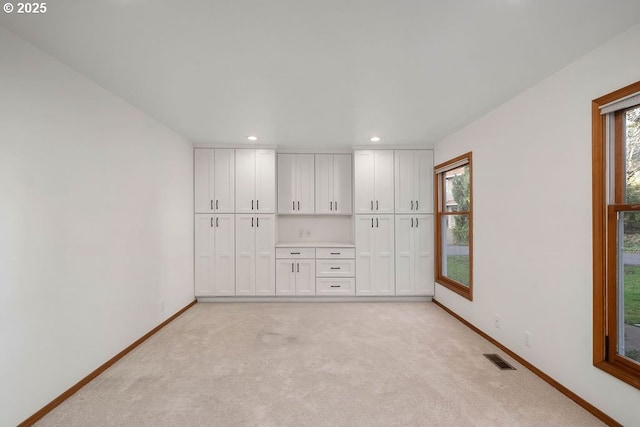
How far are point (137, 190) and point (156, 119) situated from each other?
941 mm

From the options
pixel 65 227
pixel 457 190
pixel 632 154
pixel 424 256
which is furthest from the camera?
pixel 424 256

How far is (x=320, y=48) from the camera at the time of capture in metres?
1.79

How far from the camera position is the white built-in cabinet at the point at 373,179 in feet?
14.3

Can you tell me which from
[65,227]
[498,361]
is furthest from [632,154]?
[65,227]

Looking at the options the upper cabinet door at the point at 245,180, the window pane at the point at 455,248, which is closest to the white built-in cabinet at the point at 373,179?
the window pane at the point at 455,248

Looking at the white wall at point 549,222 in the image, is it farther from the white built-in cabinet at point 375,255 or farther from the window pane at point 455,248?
the white built-in cabinet at point 375,255

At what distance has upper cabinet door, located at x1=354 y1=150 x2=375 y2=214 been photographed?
436cm

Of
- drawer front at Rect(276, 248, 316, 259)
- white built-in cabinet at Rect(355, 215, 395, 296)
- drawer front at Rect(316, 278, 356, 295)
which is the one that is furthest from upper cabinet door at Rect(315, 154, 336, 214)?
drawer front at Rect(316, 278, 356, 295)

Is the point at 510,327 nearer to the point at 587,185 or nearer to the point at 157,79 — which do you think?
the point at 587,185

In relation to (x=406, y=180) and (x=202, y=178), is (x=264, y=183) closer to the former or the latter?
(x=202, y=178)

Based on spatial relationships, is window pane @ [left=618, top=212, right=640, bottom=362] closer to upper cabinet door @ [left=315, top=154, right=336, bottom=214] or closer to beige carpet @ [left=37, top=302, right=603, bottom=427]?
beige carpet @ [left=37, top=302, right=603, bottom=427]

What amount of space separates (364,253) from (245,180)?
7.48 ft

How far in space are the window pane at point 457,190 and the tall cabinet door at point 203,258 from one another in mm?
3793

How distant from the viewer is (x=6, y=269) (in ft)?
5.30
